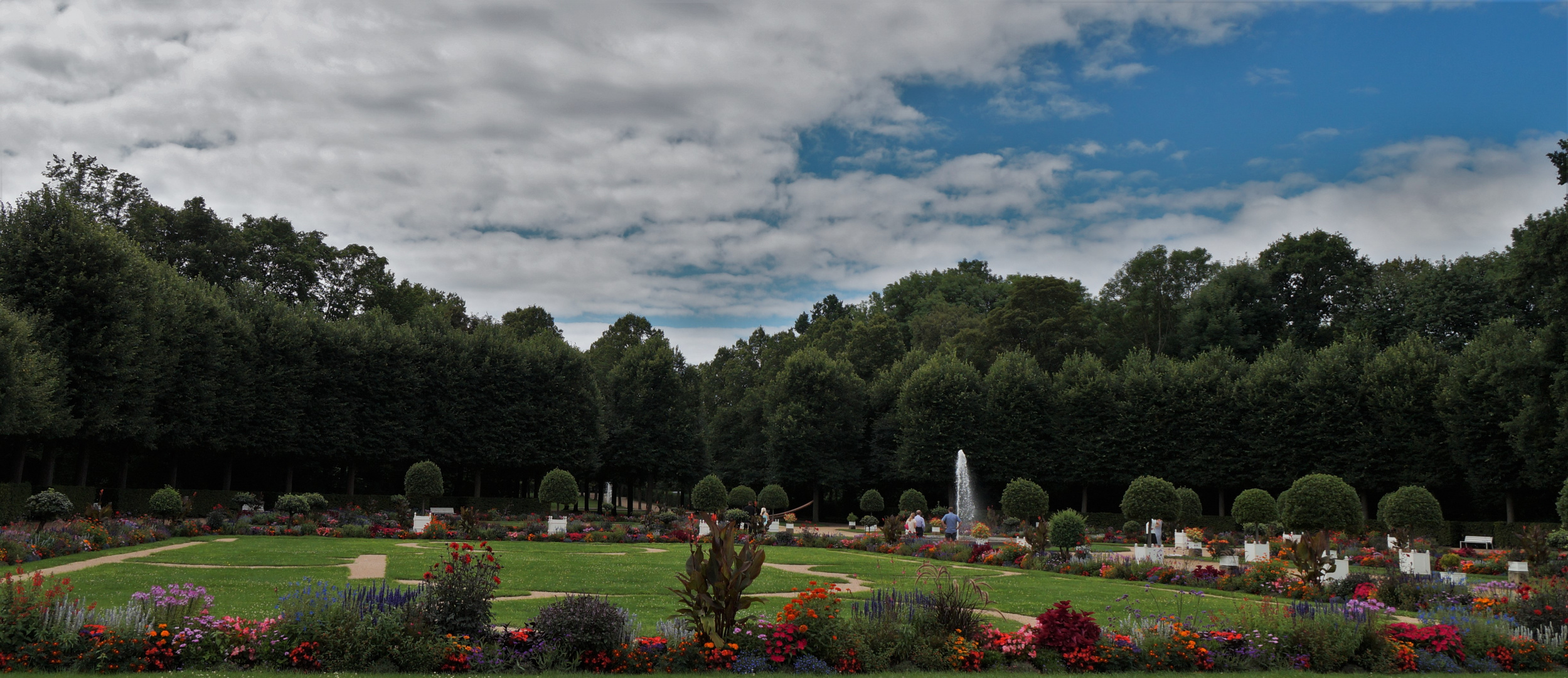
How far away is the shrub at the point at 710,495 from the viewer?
38.4 metres

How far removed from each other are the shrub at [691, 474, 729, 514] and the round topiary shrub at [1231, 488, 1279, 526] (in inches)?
748

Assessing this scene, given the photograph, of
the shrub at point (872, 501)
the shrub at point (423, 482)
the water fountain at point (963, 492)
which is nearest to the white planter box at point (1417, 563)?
the water fountain at point (963, 492)

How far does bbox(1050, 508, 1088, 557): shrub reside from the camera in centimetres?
2309

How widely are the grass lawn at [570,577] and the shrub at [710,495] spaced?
1296 cm

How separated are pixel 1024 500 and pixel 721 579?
2581cm

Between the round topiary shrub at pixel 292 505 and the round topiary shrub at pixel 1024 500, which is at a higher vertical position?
the round topiary shrub at pixel 1024 500

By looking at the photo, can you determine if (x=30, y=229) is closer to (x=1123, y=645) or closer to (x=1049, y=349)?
(x=1123, y=645)

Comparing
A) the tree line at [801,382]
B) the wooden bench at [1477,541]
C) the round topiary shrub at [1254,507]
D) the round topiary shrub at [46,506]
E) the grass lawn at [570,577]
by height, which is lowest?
the grass lawn at [570,577]

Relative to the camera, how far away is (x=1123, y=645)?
1002cm

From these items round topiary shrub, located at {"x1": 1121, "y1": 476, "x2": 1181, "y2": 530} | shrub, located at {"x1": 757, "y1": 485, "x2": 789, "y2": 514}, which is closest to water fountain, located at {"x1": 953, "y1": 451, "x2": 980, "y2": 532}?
shrub, located at {"x1": 757, "y1": 485, "x2": 789, "y2": 514}

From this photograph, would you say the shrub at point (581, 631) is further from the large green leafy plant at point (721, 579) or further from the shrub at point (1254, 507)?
the shrub at point (1254, 507)

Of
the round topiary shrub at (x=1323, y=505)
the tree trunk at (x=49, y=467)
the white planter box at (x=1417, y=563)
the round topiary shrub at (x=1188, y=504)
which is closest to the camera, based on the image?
the white planter box at (x=1417, y=563)

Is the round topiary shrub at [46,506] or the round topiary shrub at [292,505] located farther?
the round topiary shrub at [292,505]

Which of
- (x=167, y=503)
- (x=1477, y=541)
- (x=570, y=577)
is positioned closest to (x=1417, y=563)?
(x=1477, y=541)
